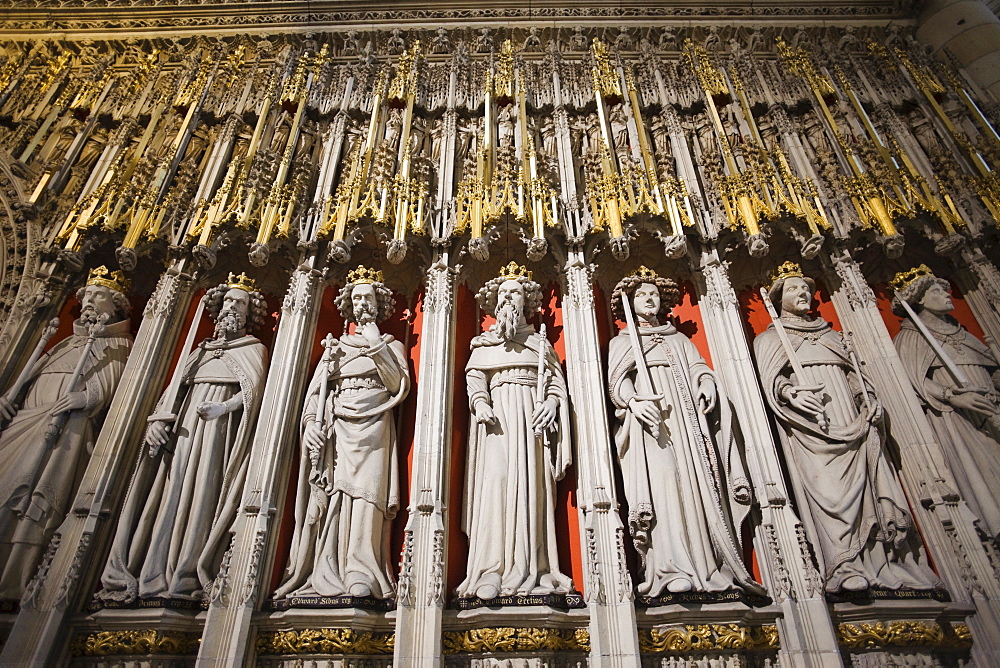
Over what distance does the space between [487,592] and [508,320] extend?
2335 mm

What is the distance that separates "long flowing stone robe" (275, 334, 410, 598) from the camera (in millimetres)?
4629

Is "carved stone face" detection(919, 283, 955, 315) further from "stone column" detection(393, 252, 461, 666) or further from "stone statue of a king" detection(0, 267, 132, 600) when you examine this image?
"stone statue of a king" detection(0, 267, 132, 600)

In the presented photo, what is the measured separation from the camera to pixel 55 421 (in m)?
5.21

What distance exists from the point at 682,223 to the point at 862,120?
10.8ft

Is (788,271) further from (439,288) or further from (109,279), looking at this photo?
(109,279)

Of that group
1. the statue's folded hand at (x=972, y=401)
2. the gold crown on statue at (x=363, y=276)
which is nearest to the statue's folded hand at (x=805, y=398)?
the statue's folded hand at (x=972, y=401)

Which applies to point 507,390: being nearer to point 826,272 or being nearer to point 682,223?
point 682,223

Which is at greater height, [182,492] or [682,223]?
[682,223]

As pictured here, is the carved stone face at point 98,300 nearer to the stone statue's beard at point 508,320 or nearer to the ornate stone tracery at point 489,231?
the ornate stone tracery at point 489,231

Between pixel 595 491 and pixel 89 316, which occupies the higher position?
pixel 89 316

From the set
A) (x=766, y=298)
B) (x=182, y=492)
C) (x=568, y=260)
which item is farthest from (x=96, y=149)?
(x=766, y=298)

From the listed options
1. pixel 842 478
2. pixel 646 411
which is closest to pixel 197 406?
pixel 646 411

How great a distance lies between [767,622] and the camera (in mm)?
4477

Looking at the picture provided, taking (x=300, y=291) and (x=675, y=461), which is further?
(x=300, y=291)
